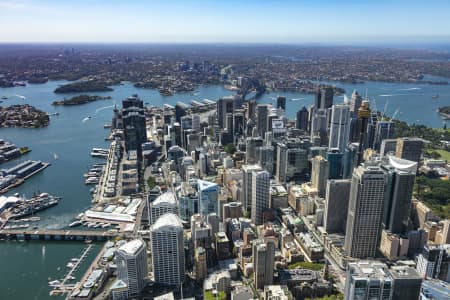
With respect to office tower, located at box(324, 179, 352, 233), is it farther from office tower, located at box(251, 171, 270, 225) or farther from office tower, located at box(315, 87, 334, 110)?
office tower, located at box(315, 87, 334, 110)

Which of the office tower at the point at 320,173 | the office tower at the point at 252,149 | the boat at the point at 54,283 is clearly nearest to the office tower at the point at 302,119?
the office tower at the point at 252,149

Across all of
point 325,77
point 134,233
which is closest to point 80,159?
point 134,233

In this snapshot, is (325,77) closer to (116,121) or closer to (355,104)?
(355,104)

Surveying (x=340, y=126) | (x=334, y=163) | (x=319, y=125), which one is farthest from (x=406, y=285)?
(x=319, y=125)

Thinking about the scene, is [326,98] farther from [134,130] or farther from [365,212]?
[365,212]

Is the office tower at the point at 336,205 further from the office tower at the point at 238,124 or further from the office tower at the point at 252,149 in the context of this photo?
the office tower at the point at 238,124

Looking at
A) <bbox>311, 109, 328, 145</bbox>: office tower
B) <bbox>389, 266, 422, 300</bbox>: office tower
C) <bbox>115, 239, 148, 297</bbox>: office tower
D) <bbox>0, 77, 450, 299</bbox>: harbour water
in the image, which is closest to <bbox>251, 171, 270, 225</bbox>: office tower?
<bbox>115, 239, 148, 297</bbox>: office tower

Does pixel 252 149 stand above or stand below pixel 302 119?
below
